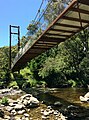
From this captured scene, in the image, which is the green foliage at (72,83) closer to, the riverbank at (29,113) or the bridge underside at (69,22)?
the riverbank at (29,113)

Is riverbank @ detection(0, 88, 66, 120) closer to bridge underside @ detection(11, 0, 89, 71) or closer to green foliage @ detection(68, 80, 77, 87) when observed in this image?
bridge underside @ detection(11, 0, 89, 71)

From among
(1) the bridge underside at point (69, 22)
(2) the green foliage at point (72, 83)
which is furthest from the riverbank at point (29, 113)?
(2) the green foliage at point (72, 83)

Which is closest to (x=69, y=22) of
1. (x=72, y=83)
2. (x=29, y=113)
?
(x=29, y=113)

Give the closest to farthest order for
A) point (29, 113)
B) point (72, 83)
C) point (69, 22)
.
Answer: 1. point (69, 22)
2. point (29, 113)
3. point (72, 83)

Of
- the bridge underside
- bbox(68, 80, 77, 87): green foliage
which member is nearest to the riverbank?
the bridge underside

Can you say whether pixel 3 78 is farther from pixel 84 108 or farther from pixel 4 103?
pixel 84 108

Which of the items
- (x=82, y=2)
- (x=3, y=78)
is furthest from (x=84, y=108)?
(x=3, y=78)

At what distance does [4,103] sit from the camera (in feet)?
44.4

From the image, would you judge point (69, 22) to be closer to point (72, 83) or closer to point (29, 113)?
point (29, 113)

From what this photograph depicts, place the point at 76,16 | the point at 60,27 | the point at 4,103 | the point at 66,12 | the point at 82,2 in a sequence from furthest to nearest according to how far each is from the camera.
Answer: the point at 4,103 → the point at 60,27 → the point at 76,16 → the point at 66,12 → the point at 82,2

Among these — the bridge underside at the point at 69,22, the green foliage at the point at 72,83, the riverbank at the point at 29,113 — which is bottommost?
the green foliage at the point at 72,83

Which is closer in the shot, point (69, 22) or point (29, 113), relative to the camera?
point (69, 22)

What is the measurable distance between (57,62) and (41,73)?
2359 mm

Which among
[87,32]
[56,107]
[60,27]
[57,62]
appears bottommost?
[56,107]
